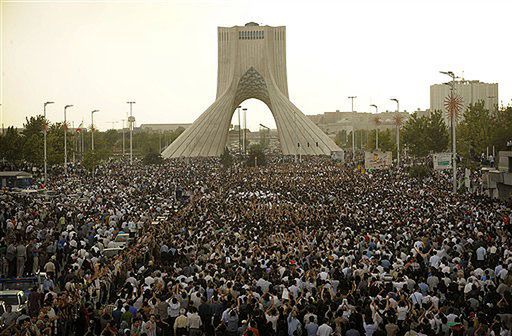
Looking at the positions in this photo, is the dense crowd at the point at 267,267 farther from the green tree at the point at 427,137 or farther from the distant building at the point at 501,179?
the green tree at the point at 427,137

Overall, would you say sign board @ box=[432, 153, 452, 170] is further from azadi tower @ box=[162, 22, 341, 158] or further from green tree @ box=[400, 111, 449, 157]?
azadi tower @ box=[162, 22, 341, 158]

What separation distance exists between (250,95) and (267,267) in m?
89.1

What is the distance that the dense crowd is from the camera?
34.4ft

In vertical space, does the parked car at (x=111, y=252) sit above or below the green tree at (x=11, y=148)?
below

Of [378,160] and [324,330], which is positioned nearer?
[324,330]

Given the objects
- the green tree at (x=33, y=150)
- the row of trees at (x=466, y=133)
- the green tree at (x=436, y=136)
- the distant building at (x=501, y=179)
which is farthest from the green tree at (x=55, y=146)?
the distant building at (x=501, y=179)

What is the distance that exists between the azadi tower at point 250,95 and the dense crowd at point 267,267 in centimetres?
5145

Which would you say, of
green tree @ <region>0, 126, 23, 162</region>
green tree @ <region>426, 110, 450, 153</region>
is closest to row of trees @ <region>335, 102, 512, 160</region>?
green tree @ <region>426, 110, 450, 153</region>

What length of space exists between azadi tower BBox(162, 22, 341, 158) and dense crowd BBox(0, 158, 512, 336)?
51.4m

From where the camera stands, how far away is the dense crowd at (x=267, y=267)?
10477 millimetres

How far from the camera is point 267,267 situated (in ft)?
46.1

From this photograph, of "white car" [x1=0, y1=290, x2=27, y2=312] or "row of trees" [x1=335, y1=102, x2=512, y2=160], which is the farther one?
"row of trees" [x1=335, y1=102, x2=512, y2=160]

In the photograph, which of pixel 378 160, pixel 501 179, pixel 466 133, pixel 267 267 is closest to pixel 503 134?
pixel 378 160

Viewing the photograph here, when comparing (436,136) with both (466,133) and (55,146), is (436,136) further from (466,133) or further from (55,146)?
(55,146)
